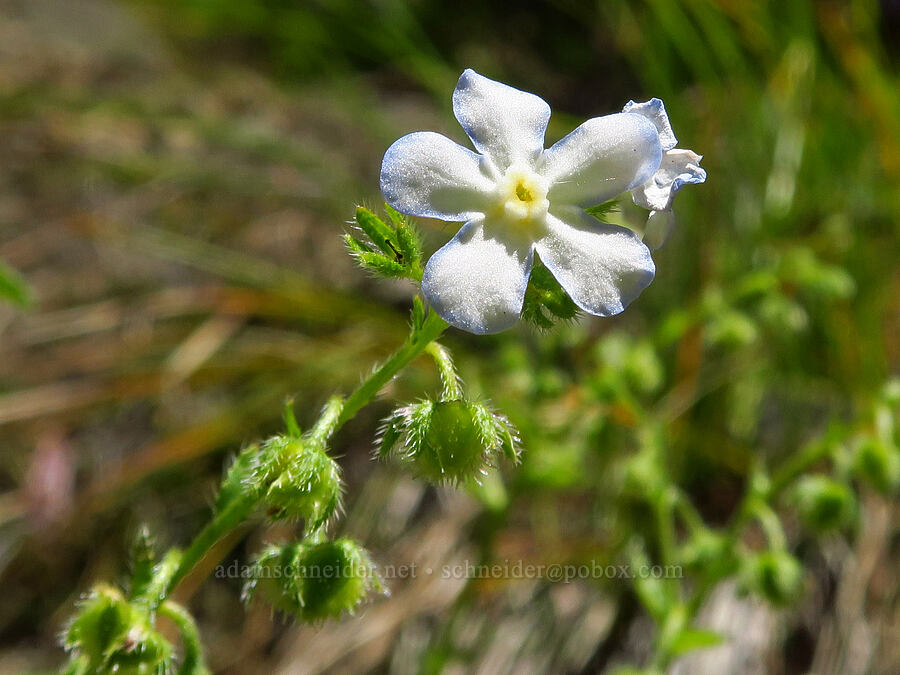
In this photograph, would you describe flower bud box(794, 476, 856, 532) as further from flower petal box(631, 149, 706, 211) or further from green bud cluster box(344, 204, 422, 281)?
green bud cluster box(344, 204, 422, 281)

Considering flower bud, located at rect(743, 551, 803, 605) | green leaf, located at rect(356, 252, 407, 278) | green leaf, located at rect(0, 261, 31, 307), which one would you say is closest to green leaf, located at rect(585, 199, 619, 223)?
green leaf, located at rect(356, 252, 407, 278)

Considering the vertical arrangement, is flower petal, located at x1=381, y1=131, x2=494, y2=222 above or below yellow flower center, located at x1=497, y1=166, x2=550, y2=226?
above

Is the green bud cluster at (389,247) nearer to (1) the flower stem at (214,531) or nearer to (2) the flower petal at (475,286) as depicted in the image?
(2) the flower petal at (475,286)

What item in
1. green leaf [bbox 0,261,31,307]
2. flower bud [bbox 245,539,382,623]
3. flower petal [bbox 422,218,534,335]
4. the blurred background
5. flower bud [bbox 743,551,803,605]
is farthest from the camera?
the blurred background

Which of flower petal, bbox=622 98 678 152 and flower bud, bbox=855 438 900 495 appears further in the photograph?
flower bud, bbox=855 438 900 495

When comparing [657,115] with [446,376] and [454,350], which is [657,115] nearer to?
[446,376]

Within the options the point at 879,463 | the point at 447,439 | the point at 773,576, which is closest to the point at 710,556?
the point at 773,576
